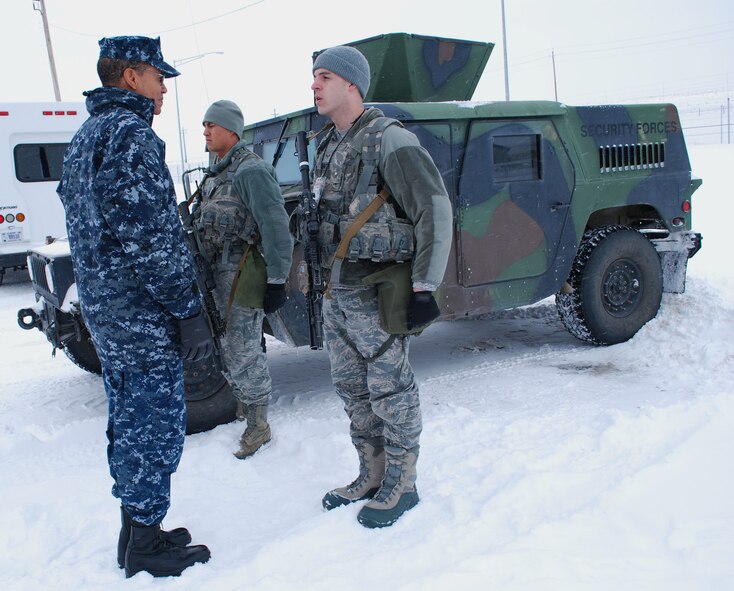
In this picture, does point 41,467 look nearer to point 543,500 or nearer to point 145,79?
point 145,79

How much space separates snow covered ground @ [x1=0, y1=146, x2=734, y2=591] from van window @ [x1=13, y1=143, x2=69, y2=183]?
506 centimetres

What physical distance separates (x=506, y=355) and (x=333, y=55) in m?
3.06

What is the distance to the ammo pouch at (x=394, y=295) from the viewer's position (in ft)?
8.21

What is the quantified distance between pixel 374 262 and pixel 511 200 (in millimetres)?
2048

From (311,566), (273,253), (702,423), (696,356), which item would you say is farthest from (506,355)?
(311,566)

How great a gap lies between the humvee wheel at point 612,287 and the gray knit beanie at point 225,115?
8.63 feet

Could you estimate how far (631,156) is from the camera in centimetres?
495

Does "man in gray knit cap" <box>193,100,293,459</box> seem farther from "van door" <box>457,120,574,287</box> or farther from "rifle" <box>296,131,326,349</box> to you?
"van door" <box>457,120,574,287</box>

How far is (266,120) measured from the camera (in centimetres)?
457

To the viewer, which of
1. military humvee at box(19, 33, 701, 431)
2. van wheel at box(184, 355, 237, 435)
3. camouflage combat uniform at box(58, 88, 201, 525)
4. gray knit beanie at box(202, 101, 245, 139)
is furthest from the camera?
military humvee at box(19, 33, 701, 431)

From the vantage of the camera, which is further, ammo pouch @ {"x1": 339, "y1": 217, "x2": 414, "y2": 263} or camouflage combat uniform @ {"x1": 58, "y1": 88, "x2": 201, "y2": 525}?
ammo pouch @ {"x1": 339, "y1": 217, "x2": 414, "y2": 263}

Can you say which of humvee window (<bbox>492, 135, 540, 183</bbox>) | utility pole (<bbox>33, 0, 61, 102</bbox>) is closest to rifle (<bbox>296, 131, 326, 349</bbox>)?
humvee window (<bbox>492, 135, 540, 183</bbox>)

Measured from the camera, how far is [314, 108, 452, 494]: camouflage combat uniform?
243 centimetres

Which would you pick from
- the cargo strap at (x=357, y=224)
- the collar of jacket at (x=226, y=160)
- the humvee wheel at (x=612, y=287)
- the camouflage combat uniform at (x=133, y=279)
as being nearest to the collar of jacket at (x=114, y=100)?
the camouflage combat uniform at (x=133, y=279)
